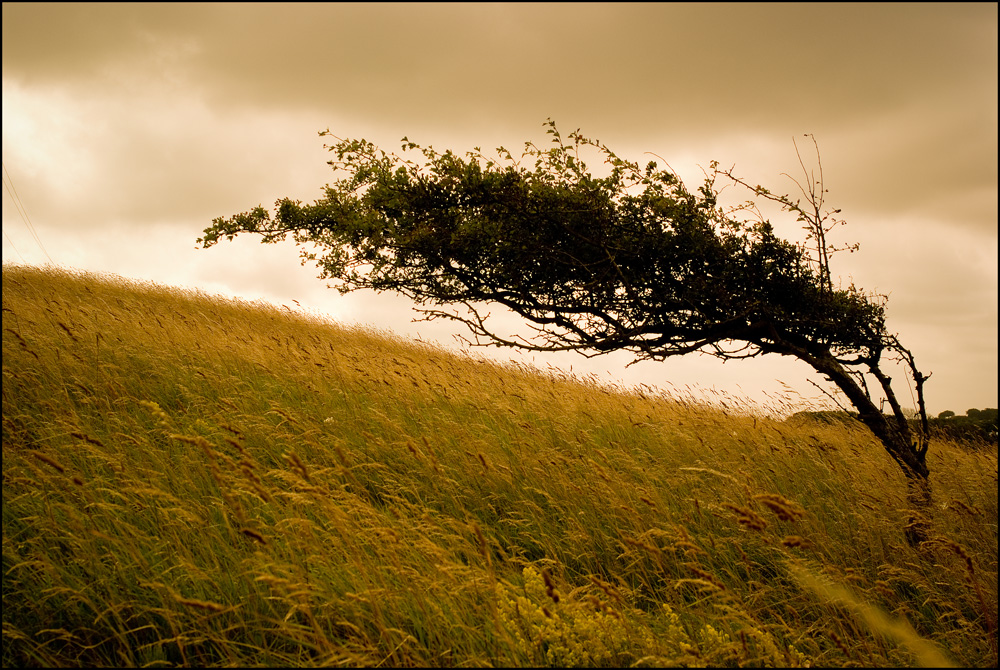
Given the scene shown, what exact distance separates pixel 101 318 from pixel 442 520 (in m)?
7.65

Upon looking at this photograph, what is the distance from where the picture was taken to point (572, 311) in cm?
635

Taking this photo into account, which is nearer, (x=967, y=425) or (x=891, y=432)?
(x=891, y=432)

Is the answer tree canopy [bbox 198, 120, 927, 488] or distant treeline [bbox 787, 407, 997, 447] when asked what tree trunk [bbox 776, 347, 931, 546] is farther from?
distant treeline [bbox 787, 407, 997, 447]

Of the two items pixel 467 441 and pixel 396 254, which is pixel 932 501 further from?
pixel 396 254

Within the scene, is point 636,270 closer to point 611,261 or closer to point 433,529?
point 611,261

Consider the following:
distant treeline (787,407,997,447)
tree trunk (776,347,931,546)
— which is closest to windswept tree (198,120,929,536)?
tree trunk (776,347,931,546)

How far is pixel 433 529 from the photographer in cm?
418

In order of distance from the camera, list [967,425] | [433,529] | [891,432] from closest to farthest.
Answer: [433,529] < [891,432] < [967,425]

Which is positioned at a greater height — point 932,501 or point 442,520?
point 932,501

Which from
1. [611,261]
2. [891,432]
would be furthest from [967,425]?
[611,261]

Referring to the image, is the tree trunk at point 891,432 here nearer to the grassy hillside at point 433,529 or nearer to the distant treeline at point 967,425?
the grassy hillside at point 433,529

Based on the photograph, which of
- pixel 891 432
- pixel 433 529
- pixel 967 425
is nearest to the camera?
pixel 433 529

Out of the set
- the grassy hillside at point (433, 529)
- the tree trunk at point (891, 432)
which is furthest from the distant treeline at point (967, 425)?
the tree trunk at point (891, 432)

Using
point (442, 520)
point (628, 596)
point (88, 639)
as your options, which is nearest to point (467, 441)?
point (442, 520)
